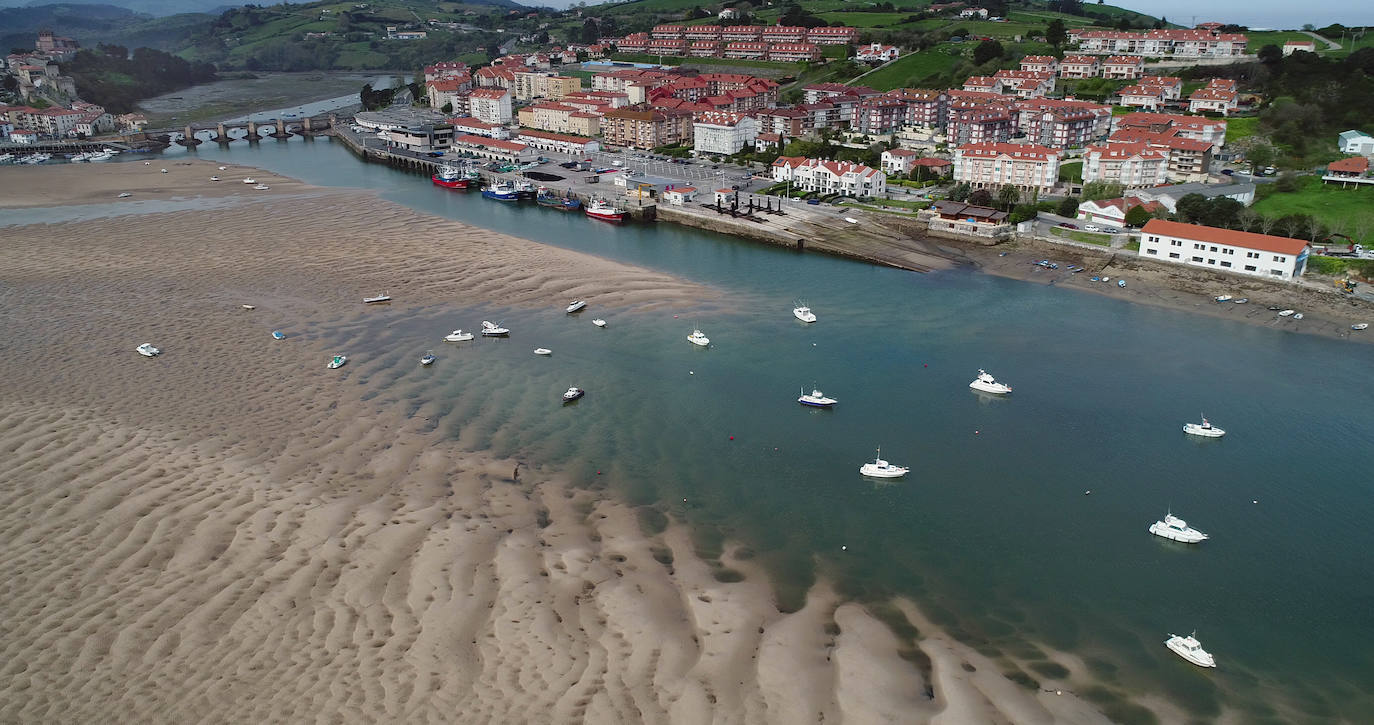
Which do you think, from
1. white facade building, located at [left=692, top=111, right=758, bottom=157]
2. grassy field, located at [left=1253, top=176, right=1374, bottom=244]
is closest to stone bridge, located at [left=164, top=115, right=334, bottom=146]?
white facade building, located at [left=692, top=111, right=758, bottom=157]

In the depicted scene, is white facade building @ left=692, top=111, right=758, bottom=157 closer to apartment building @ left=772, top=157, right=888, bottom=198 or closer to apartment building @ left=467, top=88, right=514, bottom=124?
apartment building @ left=772, top=157, right=888, bottom=198

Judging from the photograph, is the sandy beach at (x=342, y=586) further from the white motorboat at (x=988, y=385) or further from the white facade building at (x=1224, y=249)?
the white facade building at (x=1224, y=249)

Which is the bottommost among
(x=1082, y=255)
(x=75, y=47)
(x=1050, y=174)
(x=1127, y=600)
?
(x=1127, y=600)

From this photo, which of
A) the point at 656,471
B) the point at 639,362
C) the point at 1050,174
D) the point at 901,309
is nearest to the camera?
the point at 656,471

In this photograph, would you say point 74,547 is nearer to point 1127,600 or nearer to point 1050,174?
point 1127,600

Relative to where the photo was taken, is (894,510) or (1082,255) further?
(1082,255)

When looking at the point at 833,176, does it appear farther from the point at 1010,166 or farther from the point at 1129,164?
the point at 1129,164

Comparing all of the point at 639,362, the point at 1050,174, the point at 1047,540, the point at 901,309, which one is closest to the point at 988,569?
the point at 1047,540

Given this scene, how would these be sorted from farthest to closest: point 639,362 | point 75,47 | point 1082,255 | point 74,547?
point 75,47 < point 1082,255 < point 639,362 < point 74,547
